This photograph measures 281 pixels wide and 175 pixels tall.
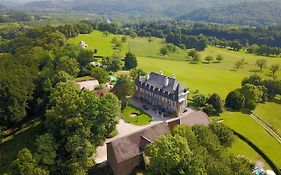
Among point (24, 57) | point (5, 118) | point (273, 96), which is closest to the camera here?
point (5, 118)

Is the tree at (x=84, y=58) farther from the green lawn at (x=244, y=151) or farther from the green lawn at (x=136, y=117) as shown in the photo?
the green lawn at (x=244, y=151)

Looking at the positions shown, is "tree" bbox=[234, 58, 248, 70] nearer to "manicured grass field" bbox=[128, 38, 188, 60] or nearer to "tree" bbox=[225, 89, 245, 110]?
"manicured grass field" bbox=[128, 38, 188, 60]

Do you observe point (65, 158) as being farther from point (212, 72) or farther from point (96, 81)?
point (212, 72)

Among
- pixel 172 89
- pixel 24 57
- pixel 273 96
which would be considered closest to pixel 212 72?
pixel 273 96

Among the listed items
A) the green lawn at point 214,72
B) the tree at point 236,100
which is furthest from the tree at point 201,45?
the tree at point 236,100

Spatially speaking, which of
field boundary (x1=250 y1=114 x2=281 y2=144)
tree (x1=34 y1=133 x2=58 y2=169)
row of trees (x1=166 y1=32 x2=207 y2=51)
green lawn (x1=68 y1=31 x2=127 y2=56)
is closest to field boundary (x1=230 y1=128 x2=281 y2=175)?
field boundary (x1=250 y1=114 x2=281 y2=144)

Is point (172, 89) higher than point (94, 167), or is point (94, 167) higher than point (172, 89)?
point (172, 89)

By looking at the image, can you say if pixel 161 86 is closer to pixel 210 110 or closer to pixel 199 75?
pixel 210 110
